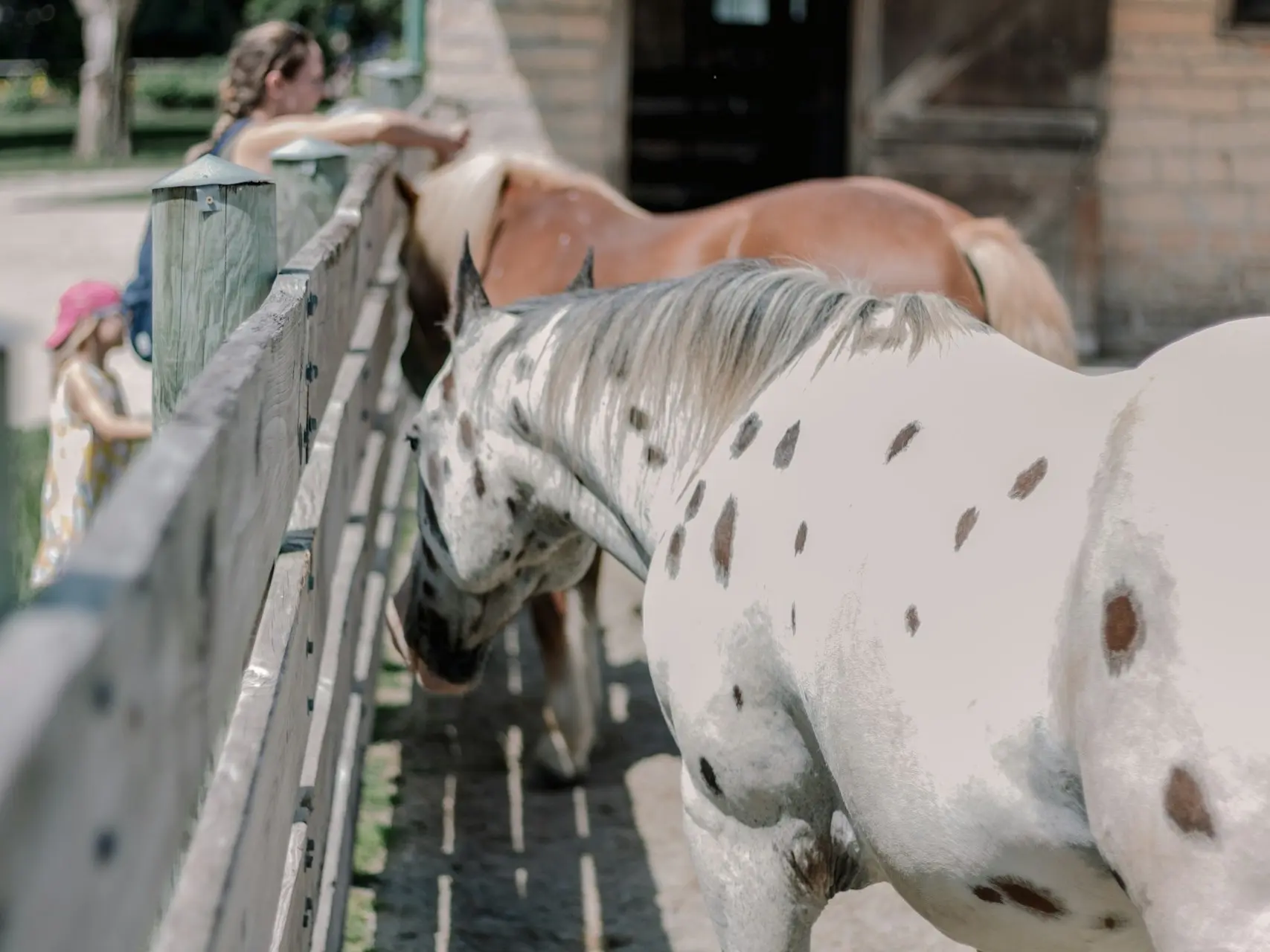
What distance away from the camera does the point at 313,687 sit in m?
2.35

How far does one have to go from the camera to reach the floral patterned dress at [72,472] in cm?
414

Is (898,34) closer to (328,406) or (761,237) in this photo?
(761,237)

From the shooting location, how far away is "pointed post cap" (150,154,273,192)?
207cm

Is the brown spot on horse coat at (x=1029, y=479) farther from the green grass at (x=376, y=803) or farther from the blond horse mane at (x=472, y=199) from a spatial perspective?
the blond horse mane at (x=472, y=199)

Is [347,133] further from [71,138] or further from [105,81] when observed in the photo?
[71,138]

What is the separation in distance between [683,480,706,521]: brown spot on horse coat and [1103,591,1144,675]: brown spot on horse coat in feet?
2.50

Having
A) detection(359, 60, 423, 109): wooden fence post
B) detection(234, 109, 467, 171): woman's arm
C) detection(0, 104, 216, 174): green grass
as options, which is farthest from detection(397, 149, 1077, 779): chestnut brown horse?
A: detection(0, 104, 216, 174): green grass

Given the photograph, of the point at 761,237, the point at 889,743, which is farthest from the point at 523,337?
the point at 761,237

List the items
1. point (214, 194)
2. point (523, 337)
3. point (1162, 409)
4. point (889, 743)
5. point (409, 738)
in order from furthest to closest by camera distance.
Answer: point (409, 738) < point (523, 337) < point (214, 194) < point (889, 743) < point (1162, 409)

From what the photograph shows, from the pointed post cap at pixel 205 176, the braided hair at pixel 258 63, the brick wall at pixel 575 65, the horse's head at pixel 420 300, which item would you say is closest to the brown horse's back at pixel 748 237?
the horse's head at pixel 420 300

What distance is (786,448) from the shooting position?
79.6 inches

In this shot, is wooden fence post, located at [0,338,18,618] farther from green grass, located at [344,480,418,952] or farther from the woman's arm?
the woman's arm

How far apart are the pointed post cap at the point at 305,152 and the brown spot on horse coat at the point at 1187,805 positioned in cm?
263

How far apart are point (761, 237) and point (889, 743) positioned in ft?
9.70
